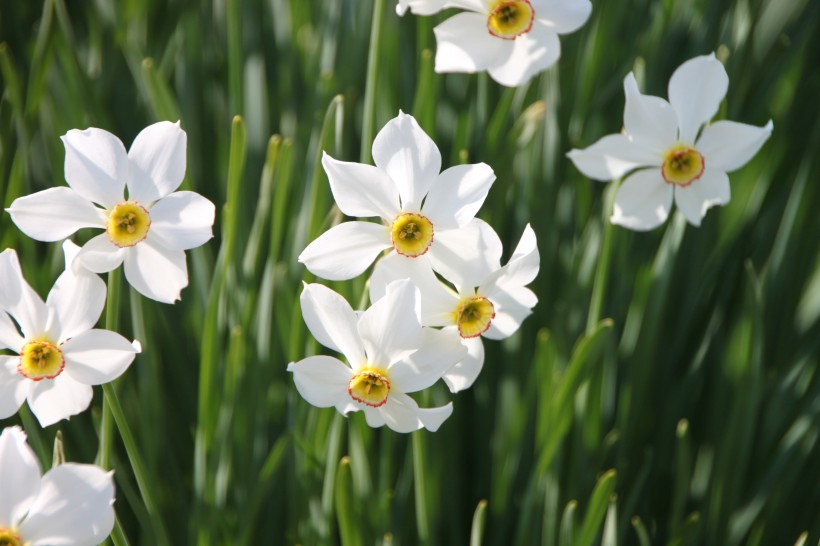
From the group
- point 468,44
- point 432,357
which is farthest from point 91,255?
point 468,44

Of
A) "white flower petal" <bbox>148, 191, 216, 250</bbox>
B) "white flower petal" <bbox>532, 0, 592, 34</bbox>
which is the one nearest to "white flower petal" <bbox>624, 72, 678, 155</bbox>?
"white flower petal" <bbox>532, 0, 592, 34</bbox>

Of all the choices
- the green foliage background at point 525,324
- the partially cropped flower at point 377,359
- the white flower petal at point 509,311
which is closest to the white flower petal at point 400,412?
the partially cropped flower at point 377,359

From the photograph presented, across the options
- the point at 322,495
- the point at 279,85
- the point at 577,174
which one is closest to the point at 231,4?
the point at 279,85

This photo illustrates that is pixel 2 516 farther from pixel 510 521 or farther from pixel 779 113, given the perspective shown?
pixel 779 113

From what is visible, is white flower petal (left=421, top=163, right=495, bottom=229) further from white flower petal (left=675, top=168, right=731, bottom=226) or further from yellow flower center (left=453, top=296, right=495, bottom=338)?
white flower petal (left=675, top=168, right=731, bottom=226)

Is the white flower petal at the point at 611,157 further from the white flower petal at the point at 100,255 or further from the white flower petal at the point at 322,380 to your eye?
the white flower petal at the point at 100,255
